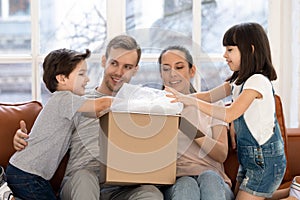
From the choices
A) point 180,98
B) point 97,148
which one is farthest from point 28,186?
point 180,98

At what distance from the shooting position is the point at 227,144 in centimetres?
251

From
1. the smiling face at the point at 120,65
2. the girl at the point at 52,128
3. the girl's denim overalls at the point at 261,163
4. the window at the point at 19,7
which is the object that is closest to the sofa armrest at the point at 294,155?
the girl's denim overalls at the point at 261,163

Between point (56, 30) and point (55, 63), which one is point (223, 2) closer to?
point (56, 30)

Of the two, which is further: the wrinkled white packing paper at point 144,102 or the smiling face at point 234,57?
the smiling face at point 234,57

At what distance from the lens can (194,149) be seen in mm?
2492

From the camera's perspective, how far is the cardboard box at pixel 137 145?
2.07 metres

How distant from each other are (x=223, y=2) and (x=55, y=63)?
45.1 inches

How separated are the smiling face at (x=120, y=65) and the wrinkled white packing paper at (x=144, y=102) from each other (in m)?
0.08

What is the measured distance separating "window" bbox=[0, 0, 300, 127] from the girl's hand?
83 centimetres

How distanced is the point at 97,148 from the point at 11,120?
16.7 inches

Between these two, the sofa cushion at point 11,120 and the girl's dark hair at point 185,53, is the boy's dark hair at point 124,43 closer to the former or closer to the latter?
the girl's dark hair at point 185,53

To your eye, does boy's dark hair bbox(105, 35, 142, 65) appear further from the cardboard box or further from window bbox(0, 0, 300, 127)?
window bbox(0, 0, 300, 127)

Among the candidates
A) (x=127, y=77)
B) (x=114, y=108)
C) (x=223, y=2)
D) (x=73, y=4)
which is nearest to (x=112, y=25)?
(x=73, y=4)

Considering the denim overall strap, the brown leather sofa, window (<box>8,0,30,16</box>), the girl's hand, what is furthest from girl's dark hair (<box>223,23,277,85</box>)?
window (<box>8,0,30,16</box>)
